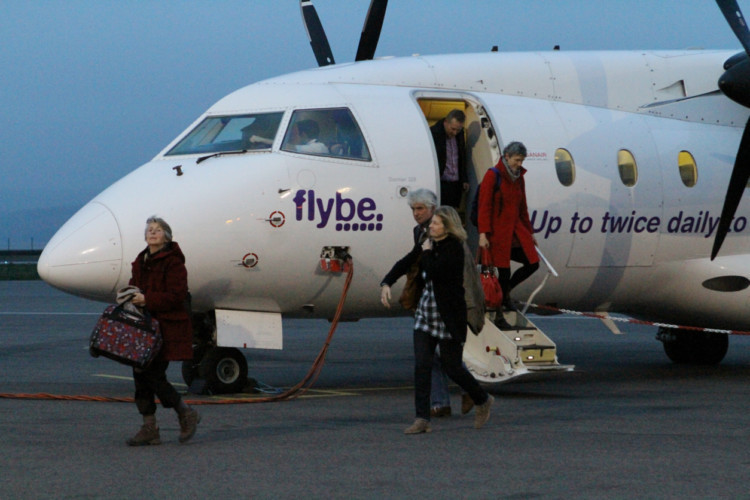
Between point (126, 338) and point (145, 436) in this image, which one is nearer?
point (126, 338)

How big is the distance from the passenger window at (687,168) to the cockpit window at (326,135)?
14.1 ft

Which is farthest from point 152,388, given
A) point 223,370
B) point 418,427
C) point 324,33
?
point 324,33

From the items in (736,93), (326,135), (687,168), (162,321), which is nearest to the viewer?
(162,321)

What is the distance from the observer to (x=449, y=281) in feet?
31.1

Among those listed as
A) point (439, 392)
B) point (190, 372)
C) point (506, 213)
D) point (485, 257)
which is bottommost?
point (439, 392)

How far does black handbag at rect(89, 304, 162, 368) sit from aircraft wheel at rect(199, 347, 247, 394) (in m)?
3.27

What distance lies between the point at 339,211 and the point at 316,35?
5103mm

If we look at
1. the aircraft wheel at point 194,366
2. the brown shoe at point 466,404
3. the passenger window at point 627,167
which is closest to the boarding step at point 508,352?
the brown shoe at point 466,404

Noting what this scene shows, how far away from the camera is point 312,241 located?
1188 cm

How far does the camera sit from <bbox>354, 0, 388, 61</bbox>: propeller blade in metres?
15.2

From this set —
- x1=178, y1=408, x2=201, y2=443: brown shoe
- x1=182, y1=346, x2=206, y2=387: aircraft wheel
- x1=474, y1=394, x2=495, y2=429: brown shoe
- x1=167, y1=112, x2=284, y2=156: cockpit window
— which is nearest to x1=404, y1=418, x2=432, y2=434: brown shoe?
x1=474, y1=394, x2=495, y2=429: brown shoe

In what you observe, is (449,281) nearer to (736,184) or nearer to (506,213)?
(506,213)

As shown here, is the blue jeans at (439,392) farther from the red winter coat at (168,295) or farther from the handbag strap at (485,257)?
the red winter coat at (168,295)

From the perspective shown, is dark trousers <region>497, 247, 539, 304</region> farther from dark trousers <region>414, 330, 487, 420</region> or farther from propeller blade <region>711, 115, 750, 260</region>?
dark trousers <region>414, 330, 487, 420</region>
